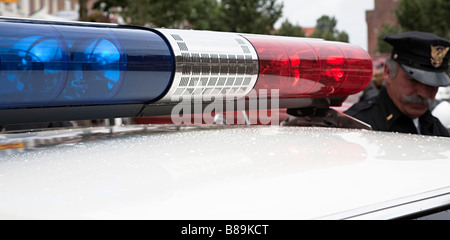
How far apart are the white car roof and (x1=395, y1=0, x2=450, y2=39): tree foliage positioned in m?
40.9

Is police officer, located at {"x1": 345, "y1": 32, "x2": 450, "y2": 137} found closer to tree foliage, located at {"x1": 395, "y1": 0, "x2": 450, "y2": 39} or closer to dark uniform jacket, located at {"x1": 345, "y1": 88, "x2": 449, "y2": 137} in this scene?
dark uniform jacket, located at {"x1": 345, "y1": 88, "x2": 449, "y2": 137}

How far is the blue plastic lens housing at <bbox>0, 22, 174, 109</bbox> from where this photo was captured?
116 cm

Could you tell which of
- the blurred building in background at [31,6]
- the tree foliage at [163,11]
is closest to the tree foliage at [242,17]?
the tree foliage at [163,11]

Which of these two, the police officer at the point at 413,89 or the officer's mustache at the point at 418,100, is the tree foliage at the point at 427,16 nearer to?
the police officer at the point at 413,89

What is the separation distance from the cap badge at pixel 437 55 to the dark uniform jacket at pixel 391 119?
0.99 ft

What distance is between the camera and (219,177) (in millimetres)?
1076

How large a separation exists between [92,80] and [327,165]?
0.57m

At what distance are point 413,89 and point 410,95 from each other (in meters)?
0.07

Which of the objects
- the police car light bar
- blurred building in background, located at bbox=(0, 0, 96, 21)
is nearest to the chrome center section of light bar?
the police car light bar
